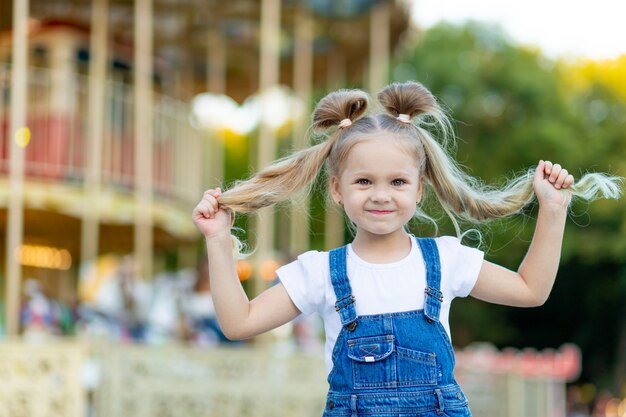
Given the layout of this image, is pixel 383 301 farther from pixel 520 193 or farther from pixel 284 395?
pixel 284 395

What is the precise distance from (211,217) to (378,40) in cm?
1306

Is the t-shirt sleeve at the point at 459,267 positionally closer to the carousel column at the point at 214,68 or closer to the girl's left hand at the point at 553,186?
the girl's left hand at the point at 553,186

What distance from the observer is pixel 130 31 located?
17219 mm

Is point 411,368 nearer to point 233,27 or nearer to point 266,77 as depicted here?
point 266,77

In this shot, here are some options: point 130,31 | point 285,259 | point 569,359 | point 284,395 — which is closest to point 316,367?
point 284,395

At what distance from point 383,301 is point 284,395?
923 cm

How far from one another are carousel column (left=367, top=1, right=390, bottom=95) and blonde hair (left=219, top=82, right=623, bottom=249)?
12354 millimetres

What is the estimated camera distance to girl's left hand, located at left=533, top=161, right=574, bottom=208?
3.71 metres

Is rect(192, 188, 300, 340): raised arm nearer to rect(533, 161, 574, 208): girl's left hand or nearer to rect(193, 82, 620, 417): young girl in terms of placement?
rect(193, 82, 620, 417): young girl

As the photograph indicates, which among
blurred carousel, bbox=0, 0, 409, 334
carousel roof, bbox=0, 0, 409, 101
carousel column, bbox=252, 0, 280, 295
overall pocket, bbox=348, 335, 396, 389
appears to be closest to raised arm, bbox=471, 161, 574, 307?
overall pocket, bbox=348, 335, 396, 389

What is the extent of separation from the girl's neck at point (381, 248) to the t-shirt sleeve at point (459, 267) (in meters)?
0.12

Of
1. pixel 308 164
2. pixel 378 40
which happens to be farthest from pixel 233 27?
pixel 308 164

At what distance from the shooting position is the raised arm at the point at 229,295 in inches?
144

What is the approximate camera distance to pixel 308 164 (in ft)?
12.8
